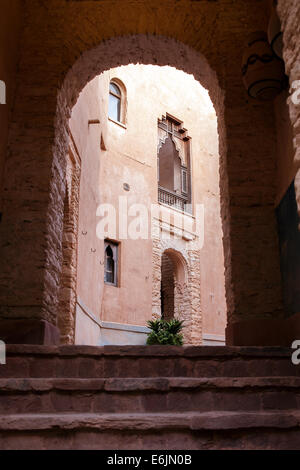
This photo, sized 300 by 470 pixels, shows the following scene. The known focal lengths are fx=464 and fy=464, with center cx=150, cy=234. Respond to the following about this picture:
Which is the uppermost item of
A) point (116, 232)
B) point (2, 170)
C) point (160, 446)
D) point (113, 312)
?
point (116, 232)

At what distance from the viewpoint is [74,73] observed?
19.7 ft

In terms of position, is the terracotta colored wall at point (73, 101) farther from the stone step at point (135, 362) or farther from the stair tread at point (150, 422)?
the stair tread at point (150, 422)

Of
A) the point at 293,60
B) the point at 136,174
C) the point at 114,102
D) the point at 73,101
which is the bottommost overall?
the point at 293,60

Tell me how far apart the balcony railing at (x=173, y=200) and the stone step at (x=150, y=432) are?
12843mm

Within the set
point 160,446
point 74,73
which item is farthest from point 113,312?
point 160,446

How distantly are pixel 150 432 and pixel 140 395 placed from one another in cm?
40

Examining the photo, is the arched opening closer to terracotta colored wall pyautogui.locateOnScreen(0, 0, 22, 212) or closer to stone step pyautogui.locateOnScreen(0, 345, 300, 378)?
terracotta colored wall pyautogui.locateOnScreen(0, 0, 22, 212)

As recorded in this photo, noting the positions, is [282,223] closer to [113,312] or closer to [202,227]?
[113,312]

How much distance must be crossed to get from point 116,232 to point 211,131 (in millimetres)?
7009

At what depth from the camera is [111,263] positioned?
1281 centimetres

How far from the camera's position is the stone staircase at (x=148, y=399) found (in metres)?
2.29

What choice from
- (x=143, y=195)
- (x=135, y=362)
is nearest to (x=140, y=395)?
(x=135, y=362)

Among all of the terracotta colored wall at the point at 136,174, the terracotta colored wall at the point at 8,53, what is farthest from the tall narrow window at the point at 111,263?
the terracotta colored wall at the point at 8,53

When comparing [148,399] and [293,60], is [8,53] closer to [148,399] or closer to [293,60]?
[293,60]
